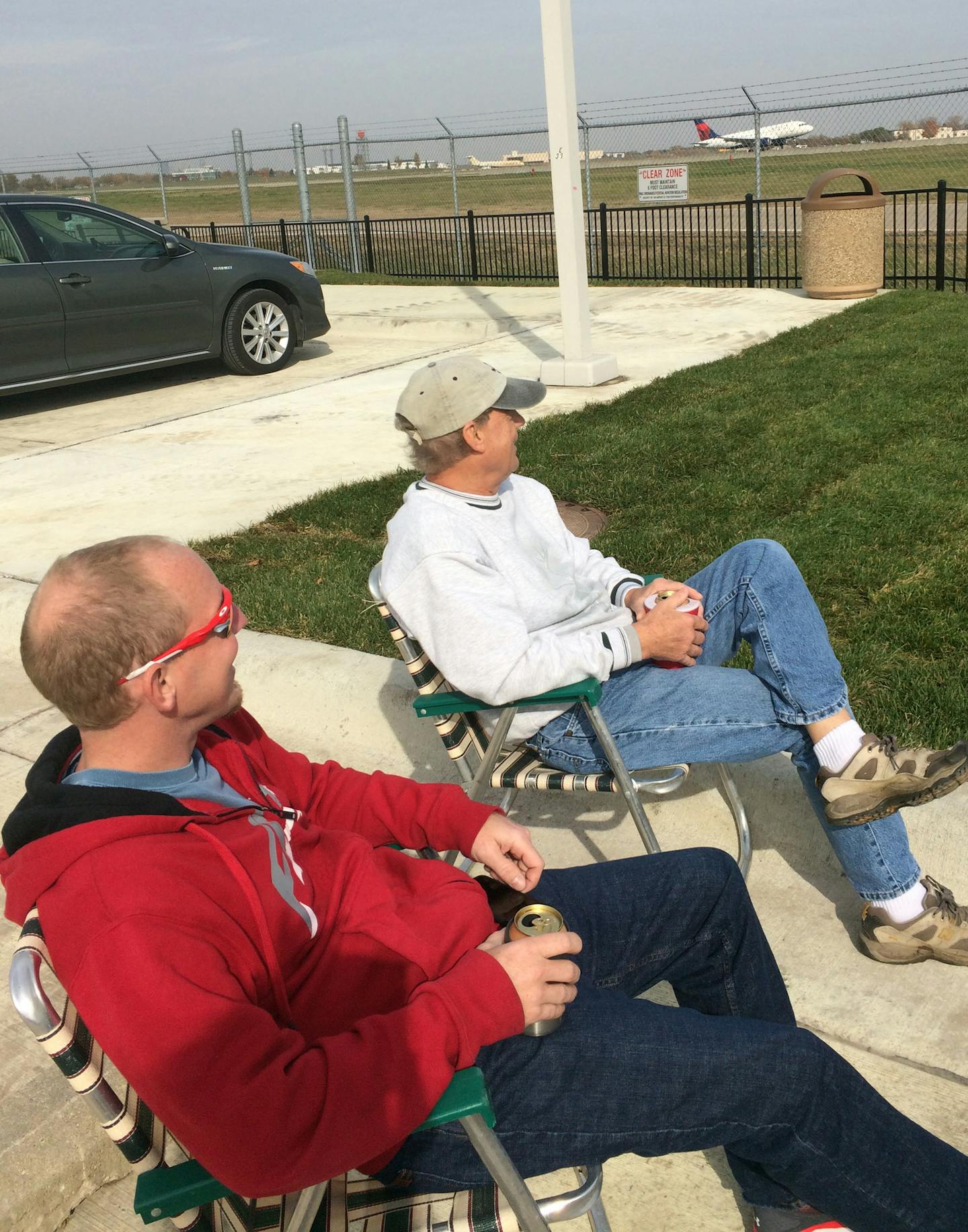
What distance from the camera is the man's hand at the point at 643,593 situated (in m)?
3.05

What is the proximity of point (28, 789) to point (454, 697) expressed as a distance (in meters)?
1.19

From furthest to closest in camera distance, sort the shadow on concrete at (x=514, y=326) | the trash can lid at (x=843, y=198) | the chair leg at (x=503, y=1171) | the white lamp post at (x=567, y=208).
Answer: the trash can lid at (x=843, y=198), the shadow on concrete at (x=514, y=326), the white lamp post at (x=567, y=208), the chair leg at (x=503, y=1171)

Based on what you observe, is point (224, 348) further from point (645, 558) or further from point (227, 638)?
point (227, 638)

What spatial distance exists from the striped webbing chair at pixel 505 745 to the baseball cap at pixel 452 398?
0.37 meters

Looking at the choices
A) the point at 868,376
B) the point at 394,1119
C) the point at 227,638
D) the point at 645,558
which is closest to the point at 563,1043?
the point at 394,1119

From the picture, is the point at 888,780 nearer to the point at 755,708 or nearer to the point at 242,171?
the point at 755,708

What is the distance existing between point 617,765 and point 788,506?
3.08m

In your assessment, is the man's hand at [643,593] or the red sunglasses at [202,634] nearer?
the red sunglasses at [202,634]

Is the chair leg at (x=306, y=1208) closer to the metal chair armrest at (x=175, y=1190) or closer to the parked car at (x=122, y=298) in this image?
the metal chair armrest at (x=175, y=1190)

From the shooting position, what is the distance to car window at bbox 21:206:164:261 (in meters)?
9.31

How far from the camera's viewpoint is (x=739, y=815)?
3129 millimetres

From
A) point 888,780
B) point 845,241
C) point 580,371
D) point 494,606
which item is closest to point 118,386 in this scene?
point 580,371

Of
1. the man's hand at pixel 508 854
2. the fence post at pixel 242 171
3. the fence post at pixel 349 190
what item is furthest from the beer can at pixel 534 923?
the fence post at pixel 242 171

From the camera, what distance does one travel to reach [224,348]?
10.4m
